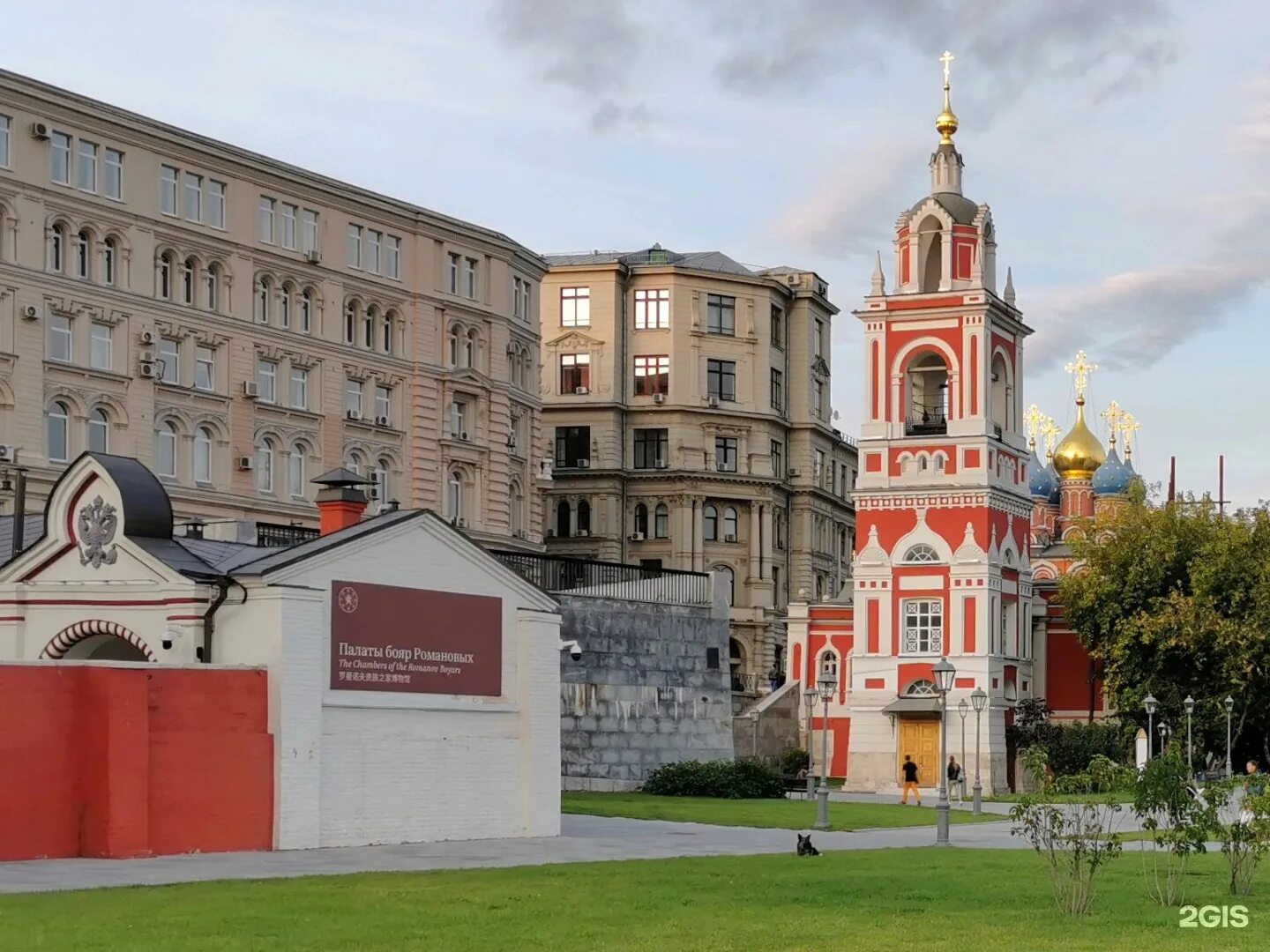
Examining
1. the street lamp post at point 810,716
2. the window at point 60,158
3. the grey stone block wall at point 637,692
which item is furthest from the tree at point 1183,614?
the window at point 60,158

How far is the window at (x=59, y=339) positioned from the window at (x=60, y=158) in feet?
13.7

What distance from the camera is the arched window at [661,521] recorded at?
342 feet

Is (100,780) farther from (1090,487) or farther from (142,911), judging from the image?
(1090,487)

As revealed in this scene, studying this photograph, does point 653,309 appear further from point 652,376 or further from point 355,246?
point 355,246

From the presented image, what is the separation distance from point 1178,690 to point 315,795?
149ft

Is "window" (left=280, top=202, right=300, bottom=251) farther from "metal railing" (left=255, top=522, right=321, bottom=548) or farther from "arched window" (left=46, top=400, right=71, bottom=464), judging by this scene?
"metal railing" (left=255, top=522, right=321, bottom=548)

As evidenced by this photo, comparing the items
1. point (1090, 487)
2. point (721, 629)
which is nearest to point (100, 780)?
point (721, 629)

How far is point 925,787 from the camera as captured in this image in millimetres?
72250

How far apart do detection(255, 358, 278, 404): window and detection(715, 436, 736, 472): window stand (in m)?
32.3

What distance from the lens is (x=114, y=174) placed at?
233 feet

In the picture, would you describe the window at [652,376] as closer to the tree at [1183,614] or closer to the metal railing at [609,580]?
the tree at [1183,614]

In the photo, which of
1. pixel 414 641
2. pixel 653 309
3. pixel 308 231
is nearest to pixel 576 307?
pixel 653 309

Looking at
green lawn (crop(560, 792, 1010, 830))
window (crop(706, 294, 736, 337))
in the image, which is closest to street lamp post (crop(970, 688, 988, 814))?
green lawn (crop(560, 792, 1010, 830))

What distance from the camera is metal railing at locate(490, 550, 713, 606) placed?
58.3 m
